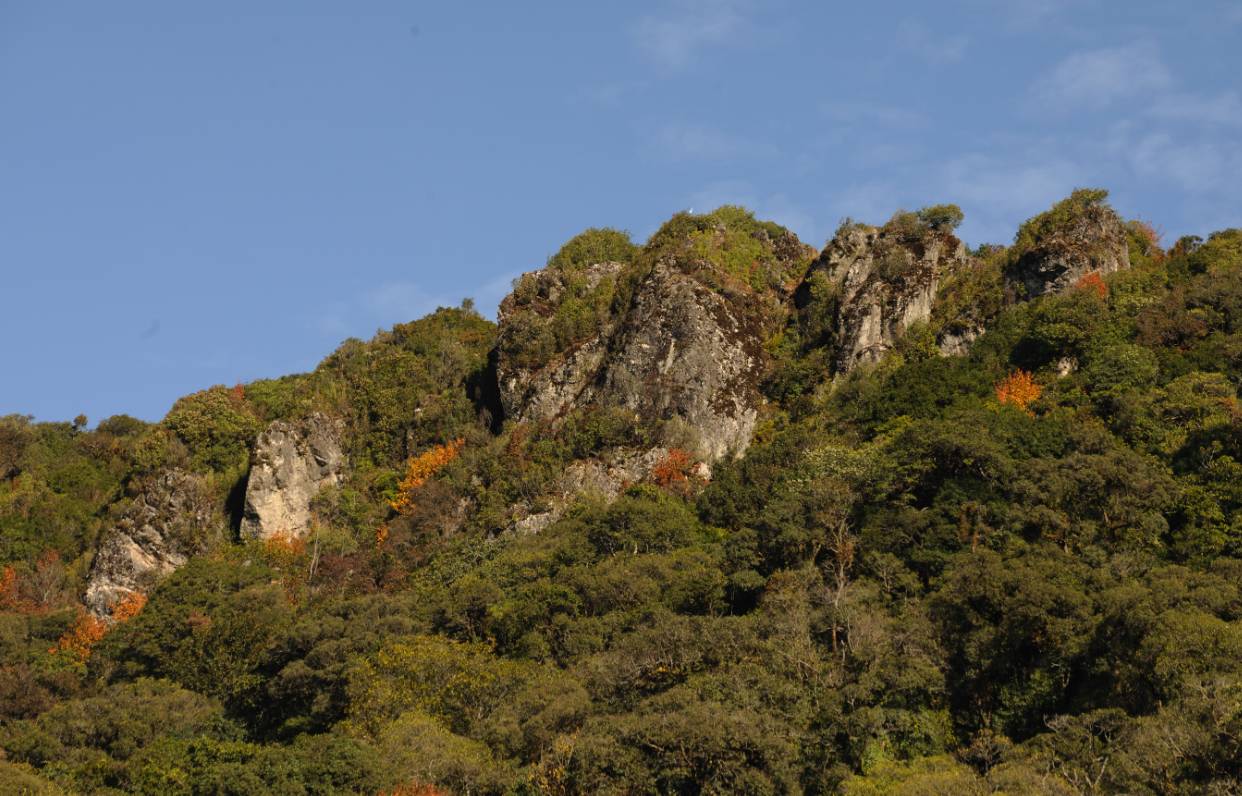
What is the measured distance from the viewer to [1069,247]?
7331 centimetres

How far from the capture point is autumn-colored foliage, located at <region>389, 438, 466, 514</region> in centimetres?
7688

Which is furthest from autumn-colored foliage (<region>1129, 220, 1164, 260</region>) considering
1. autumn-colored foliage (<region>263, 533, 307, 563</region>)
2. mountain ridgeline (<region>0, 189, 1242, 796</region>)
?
autumn-colored foliage (<region>263, 533, 307, 563</region>)

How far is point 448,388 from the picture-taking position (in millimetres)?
86500

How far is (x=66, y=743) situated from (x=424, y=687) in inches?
504

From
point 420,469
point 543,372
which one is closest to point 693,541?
point 543,372

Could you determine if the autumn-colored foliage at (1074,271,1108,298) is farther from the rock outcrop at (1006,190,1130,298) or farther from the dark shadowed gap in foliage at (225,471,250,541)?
the dark shadowed gap in foliage at (225,471,250,541)

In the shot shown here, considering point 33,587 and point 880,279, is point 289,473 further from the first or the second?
point 880,279

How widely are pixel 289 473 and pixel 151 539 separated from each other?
772cm

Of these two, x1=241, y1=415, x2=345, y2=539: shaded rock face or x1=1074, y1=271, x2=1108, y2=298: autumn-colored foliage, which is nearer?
x1=1074, y1=271, x2=1108, y2=298: autumn-colored foliage

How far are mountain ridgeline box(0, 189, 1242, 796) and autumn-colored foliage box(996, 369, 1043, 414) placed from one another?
28cm

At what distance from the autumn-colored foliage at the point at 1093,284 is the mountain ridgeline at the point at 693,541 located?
0.55ft

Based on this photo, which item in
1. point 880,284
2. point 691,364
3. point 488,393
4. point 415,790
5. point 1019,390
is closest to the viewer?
point 415,790

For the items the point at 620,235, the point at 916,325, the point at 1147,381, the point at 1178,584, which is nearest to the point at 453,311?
the point at 620,235

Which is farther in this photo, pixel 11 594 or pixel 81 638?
pixel 11 594
